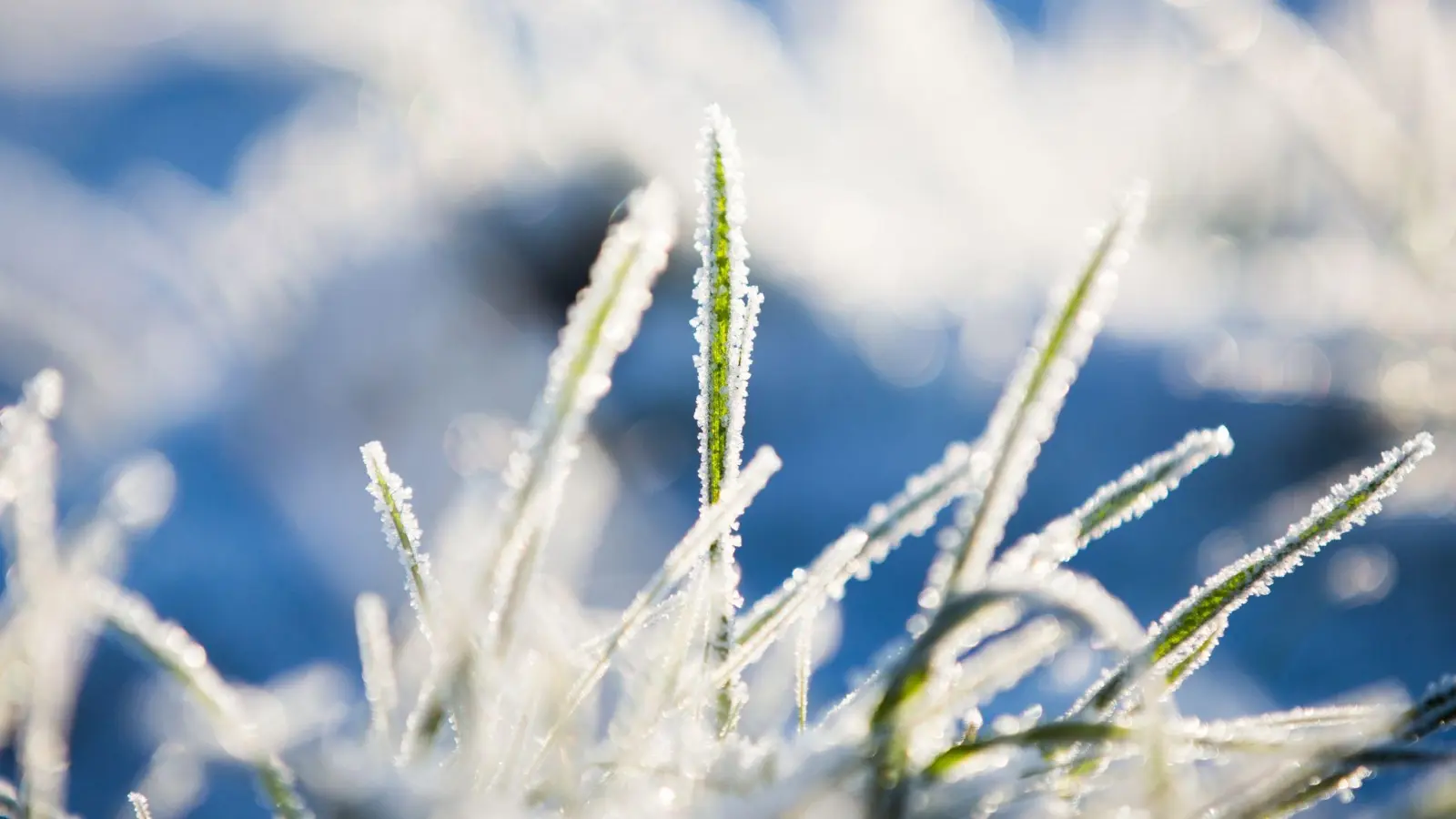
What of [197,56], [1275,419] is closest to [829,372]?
[1275,419]

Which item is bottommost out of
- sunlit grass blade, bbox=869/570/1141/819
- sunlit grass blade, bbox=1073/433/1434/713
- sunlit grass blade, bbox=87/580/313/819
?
sunlit grass blade, bbox=869/570/1141/819

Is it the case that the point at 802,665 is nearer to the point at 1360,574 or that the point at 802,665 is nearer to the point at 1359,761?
the point at 1359,761

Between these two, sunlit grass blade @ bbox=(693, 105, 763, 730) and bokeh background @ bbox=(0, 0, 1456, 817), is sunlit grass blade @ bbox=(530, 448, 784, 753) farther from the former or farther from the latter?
bokeh background @ bbox=(0, 0, 1456, 817)

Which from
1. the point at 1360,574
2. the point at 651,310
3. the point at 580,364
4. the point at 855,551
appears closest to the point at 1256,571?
the point at 855,551

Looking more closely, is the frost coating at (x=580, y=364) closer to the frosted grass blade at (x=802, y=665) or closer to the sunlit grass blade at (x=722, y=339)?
the sunlit grass blade at (x=722, y=339)

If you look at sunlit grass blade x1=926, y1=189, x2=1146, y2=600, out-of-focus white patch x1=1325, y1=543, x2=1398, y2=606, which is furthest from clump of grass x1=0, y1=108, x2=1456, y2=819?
out-of-focus white patch x1=1325, y1=543, x2=1398, y2=606

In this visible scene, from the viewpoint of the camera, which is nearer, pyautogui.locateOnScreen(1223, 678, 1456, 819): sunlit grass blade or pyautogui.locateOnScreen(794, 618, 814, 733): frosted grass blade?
pyautogui.locateOnScreen(1223, 678, 1456, 819): sunlit grass blade

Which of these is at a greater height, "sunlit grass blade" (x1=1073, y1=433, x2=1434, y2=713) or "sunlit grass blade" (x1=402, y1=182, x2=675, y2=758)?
"sunlit grass blade" (x1=402, y1=182, x2=675, y2=758)
